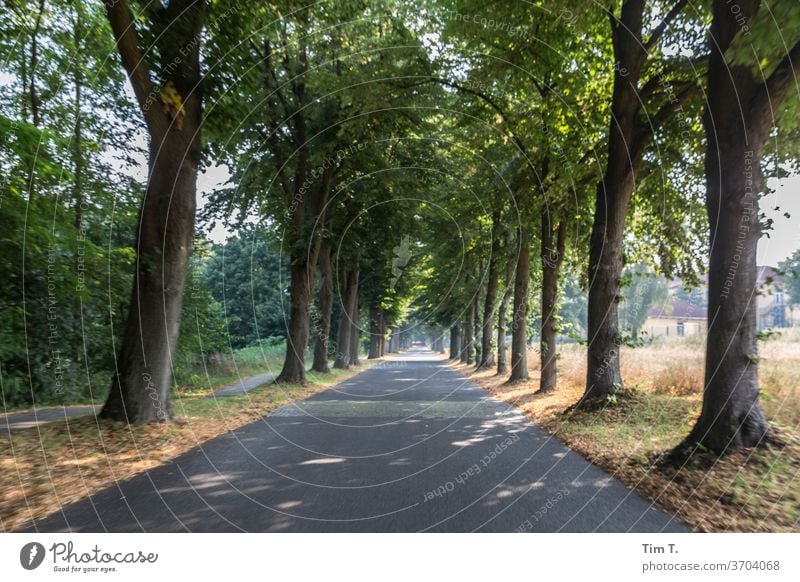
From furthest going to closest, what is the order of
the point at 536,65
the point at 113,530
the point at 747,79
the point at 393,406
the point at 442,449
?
the point at 393,406 < the point at 536,65 < the point at 442,449 < the point at 747,79 < the point at 113,530

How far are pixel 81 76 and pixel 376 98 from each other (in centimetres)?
1011

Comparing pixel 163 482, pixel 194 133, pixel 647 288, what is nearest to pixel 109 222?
pixel 194 133

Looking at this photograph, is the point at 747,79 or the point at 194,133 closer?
the point at 747,79

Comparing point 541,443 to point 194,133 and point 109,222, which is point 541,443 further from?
point 109,222

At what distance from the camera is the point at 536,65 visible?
12.0 m

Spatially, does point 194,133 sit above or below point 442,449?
above

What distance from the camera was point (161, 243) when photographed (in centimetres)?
928

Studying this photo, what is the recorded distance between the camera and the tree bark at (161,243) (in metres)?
8.85

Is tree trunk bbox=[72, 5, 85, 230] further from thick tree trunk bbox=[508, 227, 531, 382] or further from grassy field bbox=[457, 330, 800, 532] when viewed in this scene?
thick tree trunk bbox=[508, 227, 531, 382]

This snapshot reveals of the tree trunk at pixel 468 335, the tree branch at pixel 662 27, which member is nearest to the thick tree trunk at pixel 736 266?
the tree branch at pixel 662 27

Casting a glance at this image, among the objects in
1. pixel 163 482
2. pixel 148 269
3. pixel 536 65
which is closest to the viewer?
pixel 163 482

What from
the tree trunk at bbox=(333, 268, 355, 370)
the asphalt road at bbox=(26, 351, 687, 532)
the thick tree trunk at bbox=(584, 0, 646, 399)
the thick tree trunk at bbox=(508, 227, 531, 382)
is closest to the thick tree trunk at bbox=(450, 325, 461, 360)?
the tree trunk at bbox=(333, 268, 355, 370)

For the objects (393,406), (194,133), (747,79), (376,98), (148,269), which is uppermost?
(376,98)

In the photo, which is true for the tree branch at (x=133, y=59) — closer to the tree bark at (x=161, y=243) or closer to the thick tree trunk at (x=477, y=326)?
the tree bark at (x=161, y=243)
